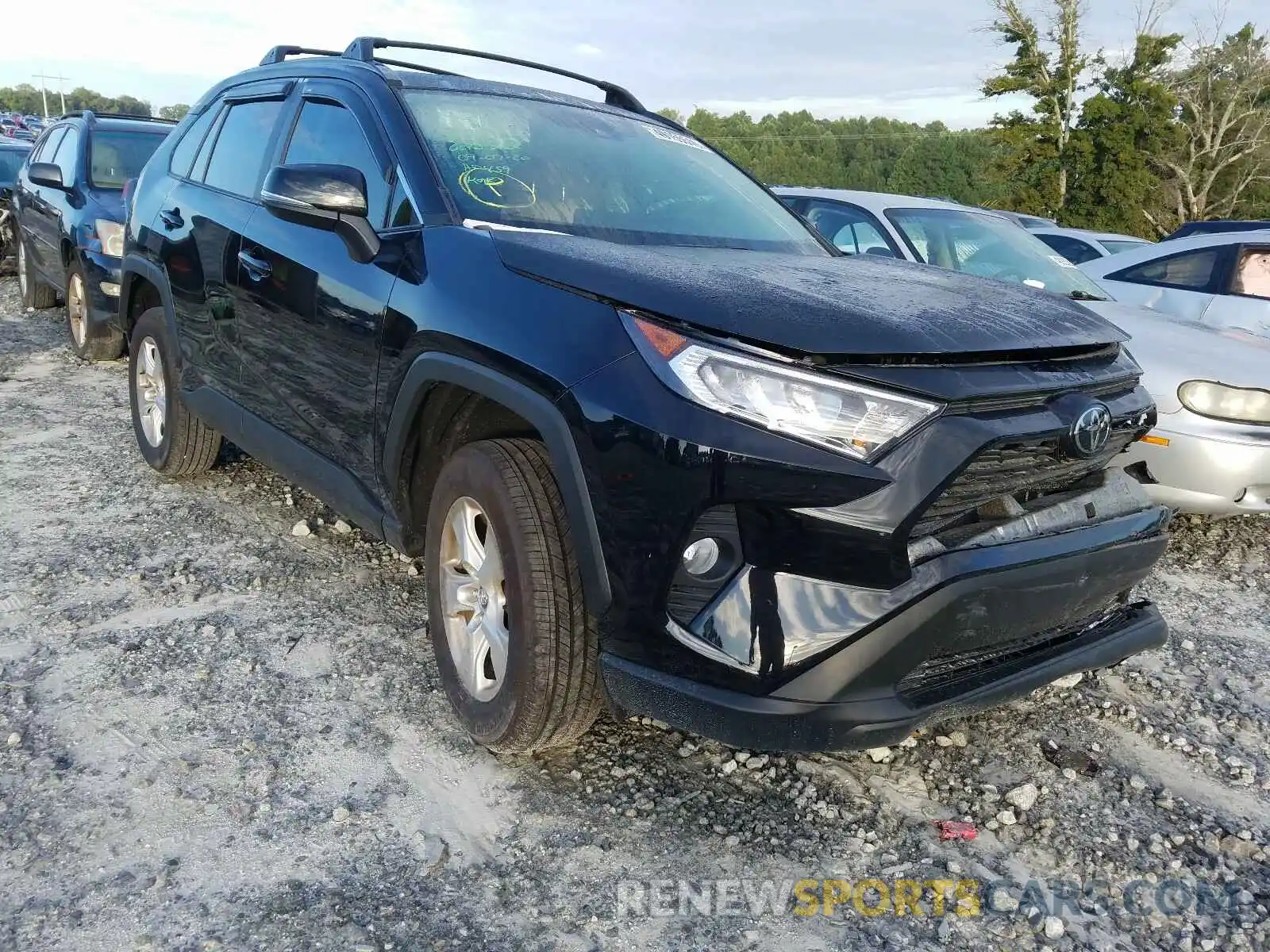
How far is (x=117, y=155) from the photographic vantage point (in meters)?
7.87

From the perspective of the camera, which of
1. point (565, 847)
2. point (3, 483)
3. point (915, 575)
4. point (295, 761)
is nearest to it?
point (915, 575)

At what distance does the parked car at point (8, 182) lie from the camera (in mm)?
11078

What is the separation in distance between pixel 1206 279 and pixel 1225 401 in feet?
10.3

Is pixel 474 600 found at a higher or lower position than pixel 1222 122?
lower

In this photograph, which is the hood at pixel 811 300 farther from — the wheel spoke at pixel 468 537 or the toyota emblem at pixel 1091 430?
the wheel spoke at pixel 468 537

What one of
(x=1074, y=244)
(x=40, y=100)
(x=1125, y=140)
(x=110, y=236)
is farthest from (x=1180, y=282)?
(x=40, y=100)

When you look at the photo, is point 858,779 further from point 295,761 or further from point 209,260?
point 209,260

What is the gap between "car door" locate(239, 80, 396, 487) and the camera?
2.96m

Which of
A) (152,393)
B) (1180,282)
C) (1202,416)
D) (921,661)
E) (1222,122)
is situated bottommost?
(152,393)

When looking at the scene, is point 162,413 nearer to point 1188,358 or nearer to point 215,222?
point 215,222

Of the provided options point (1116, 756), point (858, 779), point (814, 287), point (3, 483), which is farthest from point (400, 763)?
point (3, 483)

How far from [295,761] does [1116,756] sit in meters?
2.22

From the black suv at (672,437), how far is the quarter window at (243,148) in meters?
0.54

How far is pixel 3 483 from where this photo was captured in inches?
185
